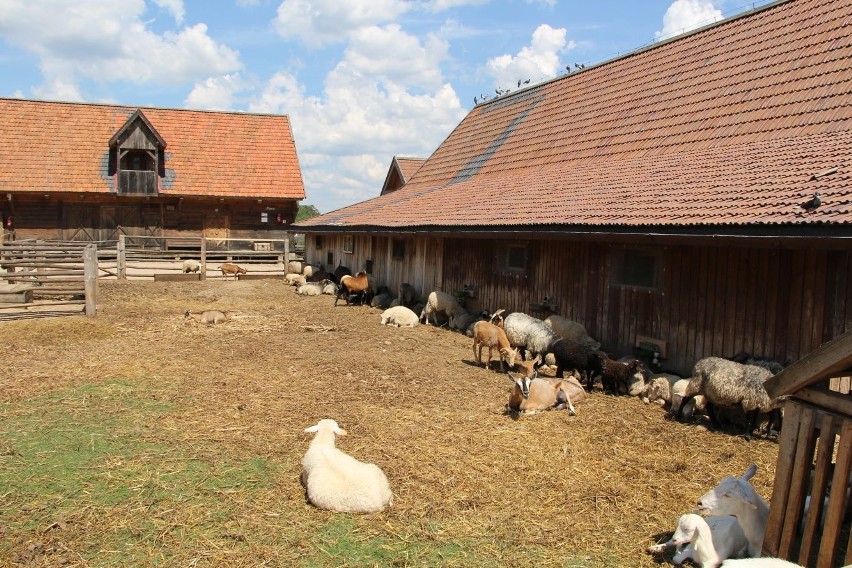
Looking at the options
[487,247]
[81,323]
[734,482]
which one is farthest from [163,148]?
[734,482]

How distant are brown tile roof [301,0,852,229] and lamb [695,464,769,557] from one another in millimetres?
3734

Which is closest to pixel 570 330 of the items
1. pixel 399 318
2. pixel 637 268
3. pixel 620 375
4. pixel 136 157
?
pixel 637 268

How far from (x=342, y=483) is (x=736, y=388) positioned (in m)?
4.74

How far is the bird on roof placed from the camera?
7.40m

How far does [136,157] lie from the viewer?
3156 cm

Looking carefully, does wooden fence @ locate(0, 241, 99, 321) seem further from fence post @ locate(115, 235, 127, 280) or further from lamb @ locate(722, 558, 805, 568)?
lamb @ locate(722, 558, 805, 568)

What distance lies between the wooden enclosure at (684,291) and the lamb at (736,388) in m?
1.07

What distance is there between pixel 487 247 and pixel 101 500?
10630 mm

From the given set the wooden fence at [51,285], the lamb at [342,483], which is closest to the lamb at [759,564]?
the lamb at [342,483]

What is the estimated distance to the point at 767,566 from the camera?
3.43 meters

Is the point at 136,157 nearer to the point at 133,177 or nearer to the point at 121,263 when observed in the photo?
the point at 133,177

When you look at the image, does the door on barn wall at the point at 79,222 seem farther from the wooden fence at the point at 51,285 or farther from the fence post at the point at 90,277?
the fence post at the point at 90,277

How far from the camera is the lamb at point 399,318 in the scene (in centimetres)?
1516

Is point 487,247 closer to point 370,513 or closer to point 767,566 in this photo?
point 370,513
